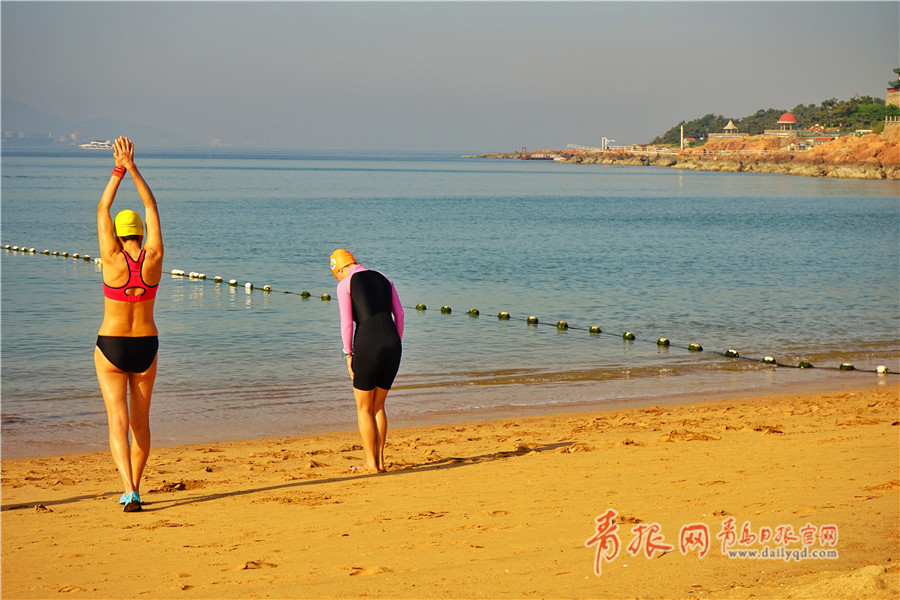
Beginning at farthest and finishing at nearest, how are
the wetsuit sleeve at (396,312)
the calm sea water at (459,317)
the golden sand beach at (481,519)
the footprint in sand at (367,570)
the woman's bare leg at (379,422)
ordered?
1. the calm sea water at (459,317)
2. the woman's bare leg at (379,422)
3. the wetsuit sleeve at (396,312)
4. the footprint in sand at (367,570)
5. the golden sand beach at (481,519)

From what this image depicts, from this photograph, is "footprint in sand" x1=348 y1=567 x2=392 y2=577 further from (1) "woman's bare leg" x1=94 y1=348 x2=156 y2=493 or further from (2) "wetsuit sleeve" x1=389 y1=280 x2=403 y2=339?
(2) "wetsuit sleeve" x1=389 y1=280 x2=403 y2=339

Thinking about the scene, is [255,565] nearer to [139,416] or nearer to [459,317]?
[139,416]

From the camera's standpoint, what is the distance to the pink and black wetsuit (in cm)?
784

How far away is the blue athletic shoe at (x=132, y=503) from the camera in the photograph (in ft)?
22.6

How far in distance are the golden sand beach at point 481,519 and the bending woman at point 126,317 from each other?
0.69 meters

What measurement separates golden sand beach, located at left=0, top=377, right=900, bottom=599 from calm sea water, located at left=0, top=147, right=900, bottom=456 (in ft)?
9.13

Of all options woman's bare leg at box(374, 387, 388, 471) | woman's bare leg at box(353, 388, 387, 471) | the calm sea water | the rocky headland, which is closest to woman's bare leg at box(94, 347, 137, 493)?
woman's bare leg at box(353, 388, 387, 471)

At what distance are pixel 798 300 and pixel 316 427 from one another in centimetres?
1721

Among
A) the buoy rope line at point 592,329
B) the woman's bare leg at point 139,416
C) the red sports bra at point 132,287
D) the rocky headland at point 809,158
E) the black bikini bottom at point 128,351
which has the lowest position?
the buoy rope line at point 592,329

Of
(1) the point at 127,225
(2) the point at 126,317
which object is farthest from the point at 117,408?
(1) the point at 127,225

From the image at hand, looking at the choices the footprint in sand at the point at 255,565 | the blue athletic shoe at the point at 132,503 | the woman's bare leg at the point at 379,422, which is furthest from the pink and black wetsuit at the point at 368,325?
the footprint in sand at the point at 255,565

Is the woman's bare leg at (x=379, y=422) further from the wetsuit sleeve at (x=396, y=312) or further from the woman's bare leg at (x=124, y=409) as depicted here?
the woman's bare leg at (x=124, y=409)

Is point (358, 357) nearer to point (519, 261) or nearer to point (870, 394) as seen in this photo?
point (870, 394)

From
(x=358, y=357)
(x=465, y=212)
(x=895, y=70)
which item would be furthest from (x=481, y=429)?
(x=895, y=70)
